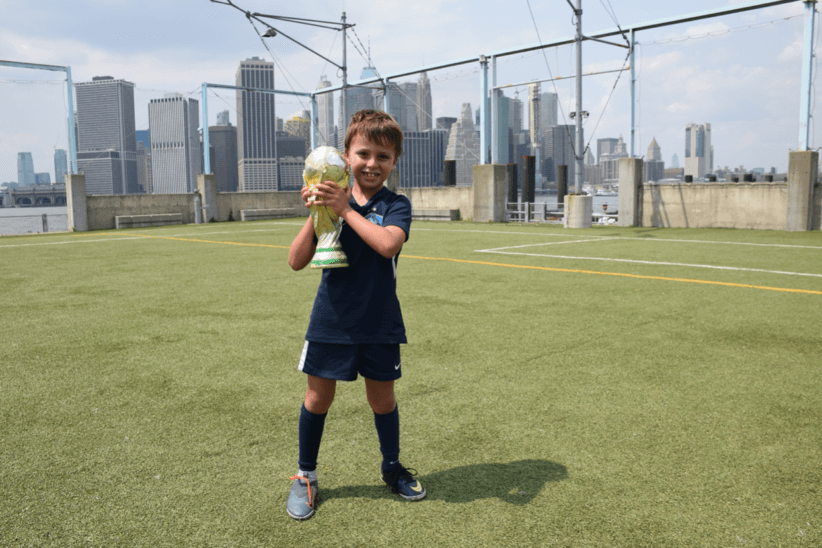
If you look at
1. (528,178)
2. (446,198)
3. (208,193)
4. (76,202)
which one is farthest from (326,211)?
(528,178)

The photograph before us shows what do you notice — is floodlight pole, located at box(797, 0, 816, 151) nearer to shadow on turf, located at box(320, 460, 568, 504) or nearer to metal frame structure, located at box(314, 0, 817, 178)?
metal frame structure, located at box(314, 0, 817, 178)

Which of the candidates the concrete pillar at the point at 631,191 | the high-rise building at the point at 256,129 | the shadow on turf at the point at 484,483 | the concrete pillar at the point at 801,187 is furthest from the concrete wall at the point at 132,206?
the shadow on turf at the point at 484,483

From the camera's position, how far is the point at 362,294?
2.54m

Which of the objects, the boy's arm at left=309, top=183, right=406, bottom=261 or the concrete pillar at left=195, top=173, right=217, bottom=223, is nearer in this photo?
the boy's arm at left=309, top=183, right=406, bottom=261

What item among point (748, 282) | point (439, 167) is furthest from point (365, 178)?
point (439, 167)

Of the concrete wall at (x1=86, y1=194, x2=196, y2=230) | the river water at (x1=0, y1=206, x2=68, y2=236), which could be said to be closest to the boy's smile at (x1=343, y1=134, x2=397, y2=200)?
the river water at (x1=0, y1=206, x2=68, y2=236)

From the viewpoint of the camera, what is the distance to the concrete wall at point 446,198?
27.7 metres

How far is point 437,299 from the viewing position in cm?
773

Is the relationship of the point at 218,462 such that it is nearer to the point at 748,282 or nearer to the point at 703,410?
the point at 703,410

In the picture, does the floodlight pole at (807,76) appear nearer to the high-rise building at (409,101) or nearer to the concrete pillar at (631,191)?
the concrete pillar at (631,191)

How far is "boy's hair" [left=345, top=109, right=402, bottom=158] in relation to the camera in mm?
2510

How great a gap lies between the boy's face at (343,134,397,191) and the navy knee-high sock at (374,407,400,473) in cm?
102

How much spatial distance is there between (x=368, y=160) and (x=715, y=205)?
67.6 ft

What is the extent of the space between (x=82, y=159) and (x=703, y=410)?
2797 centimetres
